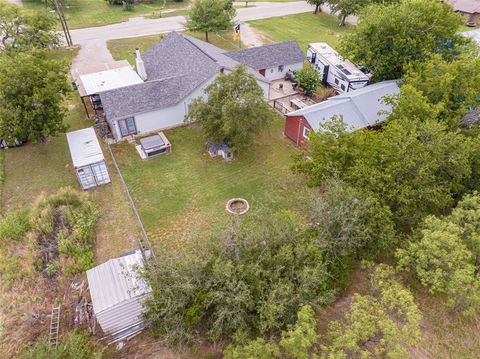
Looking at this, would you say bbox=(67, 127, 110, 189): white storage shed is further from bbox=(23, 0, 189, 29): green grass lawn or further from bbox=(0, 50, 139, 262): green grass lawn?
bbox=(23, 0, 189, 29): green grass lawn

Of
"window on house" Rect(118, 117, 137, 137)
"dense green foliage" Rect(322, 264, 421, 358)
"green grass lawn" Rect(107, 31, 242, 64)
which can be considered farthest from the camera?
"green grass lawn" Rect(107, 31, 242, 64)

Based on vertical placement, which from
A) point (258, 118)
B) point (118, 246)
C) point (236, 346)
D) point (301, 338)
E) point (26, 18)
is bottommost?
point (118, 246)

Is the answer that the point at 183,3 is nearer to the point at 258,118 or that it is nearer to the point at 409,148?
the point at 258,118

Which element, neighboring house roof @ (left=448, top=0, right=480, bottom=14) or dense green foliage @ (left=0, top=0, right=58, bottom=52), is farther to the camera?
neighboring house roof @ (left=448, top=0, right=480, bottom=14)

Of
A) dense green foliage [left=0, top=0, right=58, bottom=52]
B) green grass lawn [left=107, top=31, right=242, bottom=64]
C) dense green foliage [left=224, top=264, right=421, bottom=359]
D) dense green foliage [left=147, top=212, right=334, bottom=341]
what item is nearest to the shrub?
dense green foliage [left=147, top=212, right=334, bottom=341]

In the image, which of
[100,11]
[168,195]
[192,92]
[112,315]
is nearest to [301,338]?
[112,315]

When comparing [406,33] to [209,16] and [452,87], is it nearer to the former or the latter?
[452,87]
